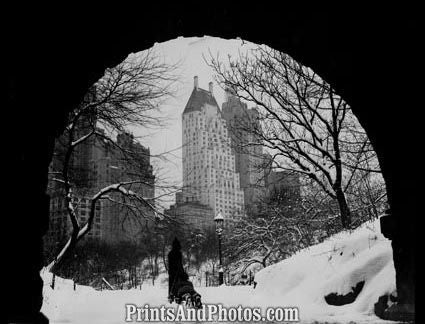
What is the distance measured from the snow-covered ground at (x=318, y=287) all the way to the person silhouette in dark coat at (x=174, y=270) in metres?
0.63

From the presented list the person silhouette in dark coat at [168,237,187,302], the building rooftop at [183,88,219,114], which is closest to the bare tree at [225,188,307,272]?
the person silhouette in dark coat at [168,237,187,302]

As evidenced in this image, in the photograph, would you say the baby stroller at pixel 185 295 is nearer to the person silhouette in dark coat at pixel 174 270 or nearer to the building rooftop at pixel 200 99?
the person silhouette in dark coat at pixel 174 270

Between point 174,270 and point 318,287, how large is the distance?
3862 millimetres

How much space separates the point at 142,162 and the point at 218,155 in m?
33.5

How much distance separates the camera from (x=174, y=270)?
10617mm

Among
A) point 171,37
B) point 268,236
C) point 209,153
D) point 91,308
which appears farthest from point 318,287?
point 209,153

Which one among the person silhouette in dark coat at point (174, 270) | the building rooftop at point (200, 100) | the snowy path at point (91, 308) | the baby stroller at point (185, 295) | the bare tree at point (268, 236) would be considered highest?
the building rooftop at point (200, 100)

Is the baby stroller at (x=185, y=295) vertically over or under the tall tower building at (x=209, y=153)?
under

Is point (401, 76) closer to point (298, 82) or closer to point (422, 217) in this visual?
point (422, 217)

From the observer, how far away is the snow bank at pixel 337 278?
6.43 metres

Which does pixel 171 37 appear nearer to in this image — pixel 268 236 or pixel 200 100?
pixel 268 236

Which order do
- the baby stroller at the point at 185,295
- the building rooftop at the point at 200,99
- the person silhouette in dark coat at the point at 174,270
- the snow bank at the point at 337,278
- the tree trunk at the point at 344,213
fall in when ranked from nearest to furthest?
1. the snow bank at the point at 337,278
2. the baby stroller at the point at 185,295
3. the person silhouette in dark coat at the point at 174,270
4. the tree trunk at the point at 344,213
5. the building rooftop at the point at 200,99

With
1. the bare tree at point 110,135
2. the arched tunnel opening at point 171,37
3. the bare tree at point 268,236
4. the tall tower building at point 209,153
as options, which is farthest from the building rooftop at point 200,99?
the arched tunnel opening at point 171,37

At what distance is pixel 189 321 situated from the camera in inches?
269
